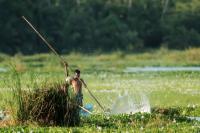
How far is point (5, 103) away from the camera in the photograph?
1536 centimetres

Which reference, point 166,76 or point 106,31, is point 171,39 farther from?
point 166,76

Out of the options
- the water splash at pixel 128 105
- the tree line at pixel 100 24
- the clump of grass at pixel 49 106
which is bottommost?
the water splash at pixel 128 105

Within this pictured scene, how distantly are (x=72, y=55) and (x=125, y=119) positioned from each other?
4050cm

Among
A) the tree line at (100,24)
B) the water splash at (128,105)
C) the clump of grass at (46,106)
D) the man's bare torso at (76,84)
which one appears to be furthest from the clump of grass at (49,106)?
the tree line at (100,24)

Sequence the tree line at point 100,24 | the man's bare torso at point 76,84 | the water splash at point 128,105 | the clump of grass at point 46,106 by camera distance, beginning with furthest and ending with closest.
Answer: the tree line at point 100,24 < the water splash at point 128,105 < the man's bare torso at point 76,84 < the clump of grass at point 46,106

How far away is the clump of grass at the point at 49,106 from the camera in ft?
49.2

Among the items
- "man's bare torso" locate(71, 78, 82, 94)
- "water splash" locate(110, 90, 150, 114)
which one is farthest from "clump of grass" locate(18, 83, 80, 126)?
"water splash" locate(110, 90, 150, 114)

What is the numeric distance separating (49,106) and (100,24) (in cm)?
5175

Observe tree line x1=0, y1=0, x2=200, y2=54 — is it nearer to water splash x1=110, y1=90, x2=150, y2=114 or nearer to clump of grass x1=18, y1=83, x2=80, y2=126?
water splash x1=110, y1=90, x2=150, y2=114

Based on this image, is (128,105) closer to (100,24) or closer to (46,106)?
(46,106)

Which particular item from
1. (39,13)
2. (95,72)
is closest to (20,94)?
(95,72)

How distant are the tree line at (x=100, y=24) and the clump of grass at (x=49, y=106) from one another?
42.4 meters

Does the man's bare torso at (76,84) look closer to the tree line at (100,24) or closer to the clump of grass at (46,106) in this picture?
the clump of grass at (46,106)

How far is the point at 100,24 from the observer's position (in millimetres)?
66562
